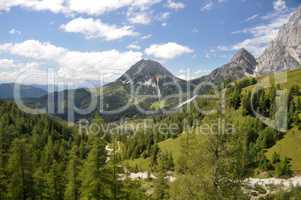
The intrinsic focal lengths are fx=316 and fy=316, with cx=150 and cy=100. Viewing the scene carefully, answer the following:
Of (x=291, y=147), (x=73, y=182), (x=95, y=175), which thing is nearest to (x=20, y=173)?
(x=73, y=182)

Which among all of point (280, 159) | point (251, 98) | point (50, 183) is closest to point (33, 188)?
point (50, 183)

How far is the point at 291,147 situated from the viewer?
465ft

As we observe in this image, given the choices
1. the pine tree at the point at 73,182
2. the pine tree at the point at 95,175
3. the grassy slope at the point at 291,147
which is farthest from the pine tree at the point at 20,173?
the grassy slope at the point at 291,147

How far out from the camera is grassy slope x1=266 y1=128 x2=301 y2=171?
13399cm

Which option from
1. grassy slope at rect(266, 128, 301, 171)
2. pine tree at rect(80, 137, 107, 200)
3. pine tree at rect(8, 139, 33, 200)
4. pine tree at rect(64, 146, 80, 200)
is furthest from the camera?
grassy slope at rect(266, 128, 301, 171)

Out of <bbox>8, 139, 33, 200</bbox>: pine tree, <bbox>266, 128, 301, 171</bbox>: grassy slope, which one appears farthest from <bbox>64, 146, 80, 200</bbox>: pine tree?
<bbox>266, 128, 301, 171</bbox>: grassy slope

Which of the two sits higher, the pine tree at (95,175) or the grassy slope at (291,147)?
the pine tree at (95,175)

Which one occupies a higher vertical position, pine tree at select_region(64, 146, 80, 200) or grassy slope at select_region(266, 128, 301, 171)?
pine tree at select_region(64, 146, 80, 200)

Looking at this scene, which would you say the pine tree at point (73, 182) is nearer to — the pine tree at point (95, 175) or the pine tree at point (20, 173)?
the pine tree at point (20, 173)

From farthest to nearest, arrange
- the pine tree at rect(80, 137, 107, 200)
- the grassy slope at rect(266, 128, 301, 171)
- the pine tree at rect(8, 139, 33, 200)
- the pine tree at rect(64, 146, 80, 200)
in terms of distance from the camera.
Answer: the grassy slope at rect(266, 128, 301, 171) → the pine tree at rect(64, 146, 80, 200) → the pine tree at rect(8, 139, 33, 200) → the pine tree at rect(80, 137, 107, 200)

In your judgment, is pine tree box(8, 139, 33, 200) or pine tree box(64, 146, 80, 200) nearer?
pine tree box(8, 139, 33, 200)

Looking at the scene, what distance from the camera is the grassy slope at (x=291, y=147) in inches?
5275

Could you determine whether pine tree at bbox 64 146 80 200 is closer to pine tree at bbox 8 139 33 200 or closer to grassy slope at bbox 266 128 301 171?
pine tree at bbox 8 139 33 200

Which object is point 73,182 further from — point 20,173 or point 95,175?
point 95,175
